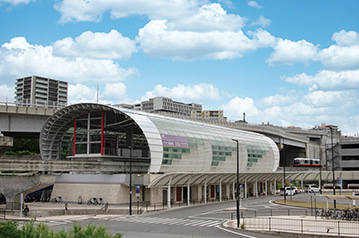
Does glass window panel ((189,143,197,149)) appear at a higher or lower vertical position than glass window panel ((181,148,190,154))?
higher

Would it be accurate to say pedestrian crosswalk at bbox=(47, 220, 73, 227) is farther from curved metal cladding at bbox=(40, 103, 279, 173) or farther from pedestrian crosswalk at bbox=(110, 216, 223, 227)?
curved metal cladding at bbox=(40, 103, 279, 173)

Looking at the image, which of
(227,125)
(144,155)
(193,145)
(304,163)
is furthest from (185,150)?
(304,163)

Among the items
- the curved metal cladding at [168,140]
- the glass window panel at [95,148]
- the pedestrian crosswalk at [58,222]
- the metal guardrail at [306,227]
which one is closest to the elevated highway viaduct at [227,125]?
the curved metal cladding at [168,140]

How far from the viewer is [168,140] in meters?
56.3

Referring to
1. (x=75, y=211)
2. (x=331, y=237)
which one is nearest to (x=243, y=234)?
(x=331, y=237)

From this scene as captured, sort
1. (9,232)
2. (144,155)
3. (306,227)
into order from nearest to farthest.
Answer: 1. (9,232)
2. (306,227)
3. (144,155)

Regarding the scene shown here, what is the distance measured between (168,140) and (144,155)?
17.0m

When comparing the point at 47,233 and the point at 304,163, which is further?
the point at 304,163

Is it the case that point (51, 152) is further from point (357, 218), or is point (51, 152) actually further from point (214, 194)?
point (357, 218)

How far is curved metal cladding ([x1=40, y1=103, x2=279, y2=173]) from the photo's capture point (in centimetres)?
5484

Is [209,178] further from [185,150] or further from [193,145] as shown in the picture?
[185,150]

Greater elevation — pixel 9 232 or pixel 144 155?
pixel 144 155

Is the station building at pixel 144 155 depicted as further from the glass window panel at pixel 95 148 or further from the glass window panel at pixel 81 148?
the glass window panel at pixel 81 148

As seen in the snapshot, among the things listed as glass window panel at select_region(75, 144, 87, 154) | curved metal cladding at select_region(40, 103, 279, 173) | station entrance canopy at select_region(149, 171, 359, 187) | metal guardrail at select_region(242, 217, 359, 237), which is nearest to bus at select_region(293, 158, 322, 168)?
station entrance canopy at select_region(149, 171, 359, 187)
